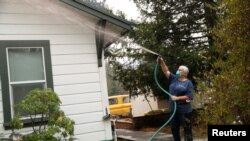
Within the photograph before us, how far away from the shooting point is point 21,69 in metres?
6.84

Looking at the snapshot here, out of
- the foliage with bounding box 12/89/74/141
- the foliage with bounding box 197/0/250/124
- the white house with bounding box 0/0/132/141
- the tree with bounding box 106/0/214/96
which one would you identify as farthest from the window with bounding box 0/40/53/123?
the tree with bounding box 106/0/214/96

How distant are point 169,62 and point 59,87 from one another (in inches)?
235

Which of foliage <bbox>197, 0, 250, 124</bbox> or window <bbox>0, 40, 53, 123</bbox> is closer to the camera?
foliage <bbox>197, 0, 250, 124</bbox>

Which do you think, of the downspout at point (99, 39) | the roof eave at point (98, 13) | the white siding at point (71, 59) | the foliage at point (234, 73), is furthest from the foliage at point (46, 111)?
the foliage at point (234, 73)

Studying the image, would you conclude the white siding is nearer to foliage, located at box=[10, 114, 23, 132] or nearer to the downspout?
the downspout

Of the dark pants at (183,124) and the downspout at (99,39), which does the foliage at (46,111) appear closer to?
the downspout at (99,39)

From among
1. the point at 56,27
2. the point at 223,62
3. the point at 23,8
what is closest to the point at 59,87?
the point at 56,27

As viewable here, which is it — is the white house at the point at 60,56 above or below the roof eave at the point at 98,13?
below

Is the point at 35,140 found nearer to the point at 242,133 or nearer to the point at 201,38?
the point at 242,133

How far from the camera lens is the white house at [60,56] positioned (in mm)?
6773

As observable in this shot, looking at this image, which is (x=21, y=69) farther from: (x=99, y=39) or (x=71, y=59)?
(x=99, y=39)

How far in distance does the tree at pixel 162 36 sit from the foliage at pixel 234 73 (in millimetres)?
7015

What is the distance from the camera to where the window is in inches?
260

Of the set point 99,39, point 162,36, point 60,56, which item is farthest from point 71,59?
point 162,36
